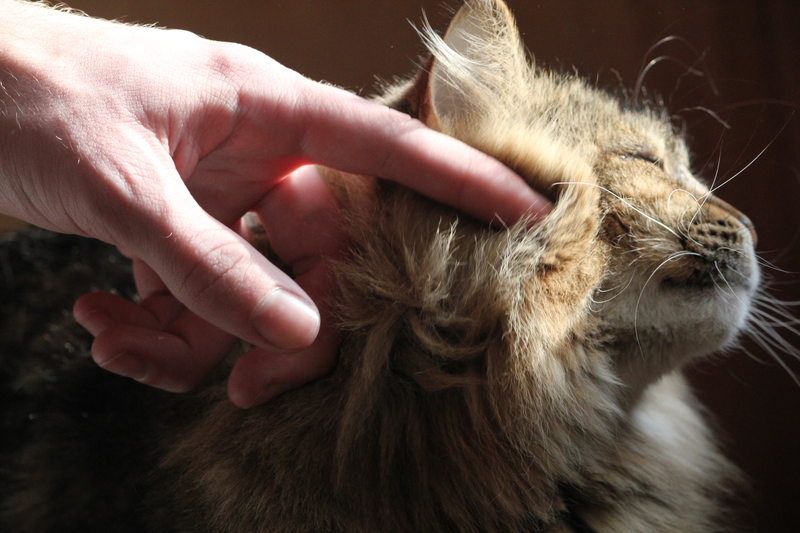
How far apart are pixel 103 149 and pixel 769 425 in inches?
54.6

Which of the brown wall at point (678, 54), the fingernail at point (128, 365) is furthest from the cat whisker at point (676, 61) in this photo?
the fingernail at point (128, 365)

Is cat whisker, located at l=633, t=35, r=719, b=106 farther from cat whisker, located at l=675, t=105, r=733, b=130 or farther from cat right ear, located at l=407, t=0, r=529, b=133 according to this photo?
cat right ear, located at l=407, t=0, r=529, b=133

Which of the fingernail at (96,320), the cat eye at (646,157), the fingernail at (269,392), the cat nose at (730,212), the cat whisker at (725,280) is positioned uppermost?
the cat eye at (646,157)

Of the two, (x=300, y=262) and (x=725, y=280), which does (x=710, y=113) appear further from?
(x=300, y=262)

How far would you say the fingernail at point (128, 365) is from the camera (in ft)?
2.61

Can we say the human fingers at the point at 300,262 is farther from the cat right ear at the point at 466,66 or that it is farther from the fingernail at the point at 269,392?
the cat right ear at the point at 466,66

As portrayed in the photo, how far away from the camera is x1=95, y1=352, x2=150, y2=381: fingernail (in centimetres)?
80

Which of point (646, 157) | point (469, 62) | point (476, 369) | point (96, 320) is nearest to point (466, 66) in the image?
point (469, 62)

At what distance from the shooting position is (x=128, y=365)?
2.61 ft

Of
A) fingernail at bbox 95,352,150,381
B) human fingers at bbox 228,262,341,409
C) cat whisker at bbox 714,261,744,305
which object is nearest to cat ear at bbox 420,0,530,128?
human fingers at bbox 228,262,341,409

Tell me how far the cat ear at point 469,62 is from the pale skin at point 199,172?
122mm

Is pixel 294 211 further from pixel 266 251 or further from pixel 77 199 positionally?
pixel 77 199

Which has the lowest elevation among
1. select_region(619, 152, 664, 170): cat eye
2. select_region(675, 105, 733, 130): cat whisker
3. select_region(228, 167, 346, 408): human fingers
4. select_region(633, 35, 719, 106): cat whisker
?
select_region(228, 167, 346, 408): human fingers

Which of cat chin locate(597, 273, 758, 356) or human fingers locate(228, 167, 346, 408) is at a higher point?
cat chin locate(597, 273, 758, 356)
